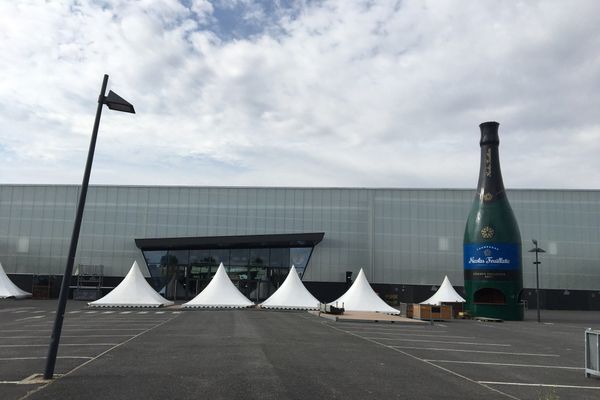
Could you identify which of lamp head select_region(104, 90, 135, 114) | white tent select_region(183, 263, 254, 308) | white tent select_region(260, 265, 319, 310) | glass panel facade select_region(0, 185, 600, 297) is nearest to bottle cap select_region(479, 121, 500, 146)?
white tent select_region(260, 265, 319, 310)

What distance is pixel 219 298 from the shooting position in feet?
130

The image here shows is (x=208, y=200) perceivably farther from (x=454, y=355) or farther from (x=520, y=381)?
(x=520, y=381)

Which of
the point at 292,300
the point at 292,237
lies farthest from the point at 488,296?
the point at 292,237

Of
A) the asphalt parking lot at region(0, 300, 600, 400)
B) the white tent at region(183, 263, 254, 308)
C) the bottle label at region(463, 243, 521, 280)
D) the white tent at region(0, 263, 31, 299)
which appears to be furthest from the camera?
the white tent at region(0, 263, 31, 299)

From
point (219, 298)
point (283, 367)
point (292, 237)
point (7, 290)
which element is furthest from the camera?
point (292, 237)

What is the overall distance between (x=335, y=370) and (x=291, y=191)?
4194 centimetres

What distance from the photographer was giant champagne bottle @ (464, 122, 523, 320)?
34.1 metres

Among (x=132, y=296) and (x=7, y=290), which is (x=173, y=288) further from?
(x=7, y=290)

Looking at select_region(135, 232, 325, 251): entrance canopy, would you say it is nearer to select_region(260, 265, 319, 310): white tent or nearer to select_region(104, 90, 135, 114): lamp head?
select_region(260, 265, 319, 310): white tent

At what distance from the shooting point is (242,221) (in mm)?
52062

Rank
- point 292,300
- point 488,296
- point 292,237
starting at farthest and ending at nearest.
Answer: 1. point 292,237
2. point 292,300
3. point 488,296

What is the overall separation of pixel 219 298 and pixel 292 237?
1273 centimetres

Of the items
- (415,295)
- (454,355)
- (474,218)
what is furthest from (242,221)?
(454,355)

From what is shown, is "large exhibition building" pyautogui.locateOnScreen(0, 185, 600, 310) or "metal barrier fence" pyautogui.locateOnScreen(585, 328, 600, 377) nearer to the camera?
"metal barrier fence" pyautogui.locateOnScreen(585, 328, 600, 377)
